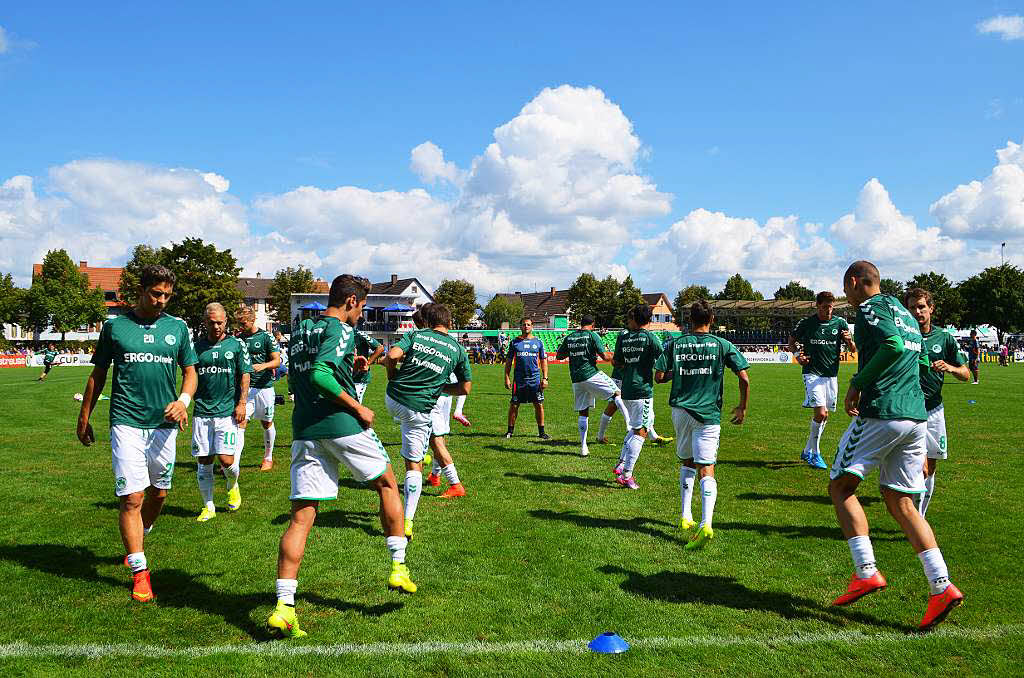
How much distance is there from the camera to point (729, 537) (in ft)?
21.1

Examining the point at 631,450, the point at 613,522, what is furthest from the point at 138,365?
the point at 631,450

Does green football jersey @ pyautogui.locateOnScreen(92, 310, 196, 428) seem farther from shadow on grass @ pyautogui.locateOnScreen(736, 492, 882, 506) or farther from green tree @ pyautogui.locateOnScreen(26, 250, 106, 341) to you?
green tree @ pyautogui.locateOnScreen(26, 250, 106, 341)

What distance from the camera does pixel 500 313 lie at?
A: 96.6 m

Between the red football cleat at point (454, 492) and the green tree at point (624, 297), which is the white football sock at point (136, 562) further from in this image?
the green tree at point (624, 297)

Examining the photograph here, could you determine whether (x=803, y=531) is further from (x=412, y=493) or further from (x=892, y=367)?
(x=412, y=493)

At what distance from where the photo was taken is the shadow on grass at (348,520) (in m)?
6.76

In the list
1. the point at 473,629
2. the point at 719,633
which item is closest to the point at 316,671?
the point at 473,629

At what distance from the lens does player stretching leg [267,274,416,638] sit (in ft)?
14.1

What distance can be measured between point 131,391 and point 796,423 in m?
13.9

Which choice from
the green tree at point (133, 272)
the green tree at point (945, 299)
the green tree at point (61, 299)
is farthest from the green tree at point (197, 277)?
the green tree at point (945, 299)

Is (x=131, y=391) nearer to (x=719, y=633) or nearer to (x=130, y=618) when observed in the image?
(x=130, y=618)

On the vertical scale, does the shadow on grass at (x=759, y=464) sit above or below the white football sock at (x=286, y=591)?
below

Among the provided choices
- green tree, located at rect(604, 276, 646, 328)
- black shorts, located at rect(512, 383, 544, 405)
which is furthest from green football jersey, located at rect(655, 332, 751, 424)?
green tree, located at rect(604, 276, 646, 328)

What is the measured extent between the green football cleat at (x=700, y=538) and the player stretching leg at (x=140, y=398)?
14.8 ft
